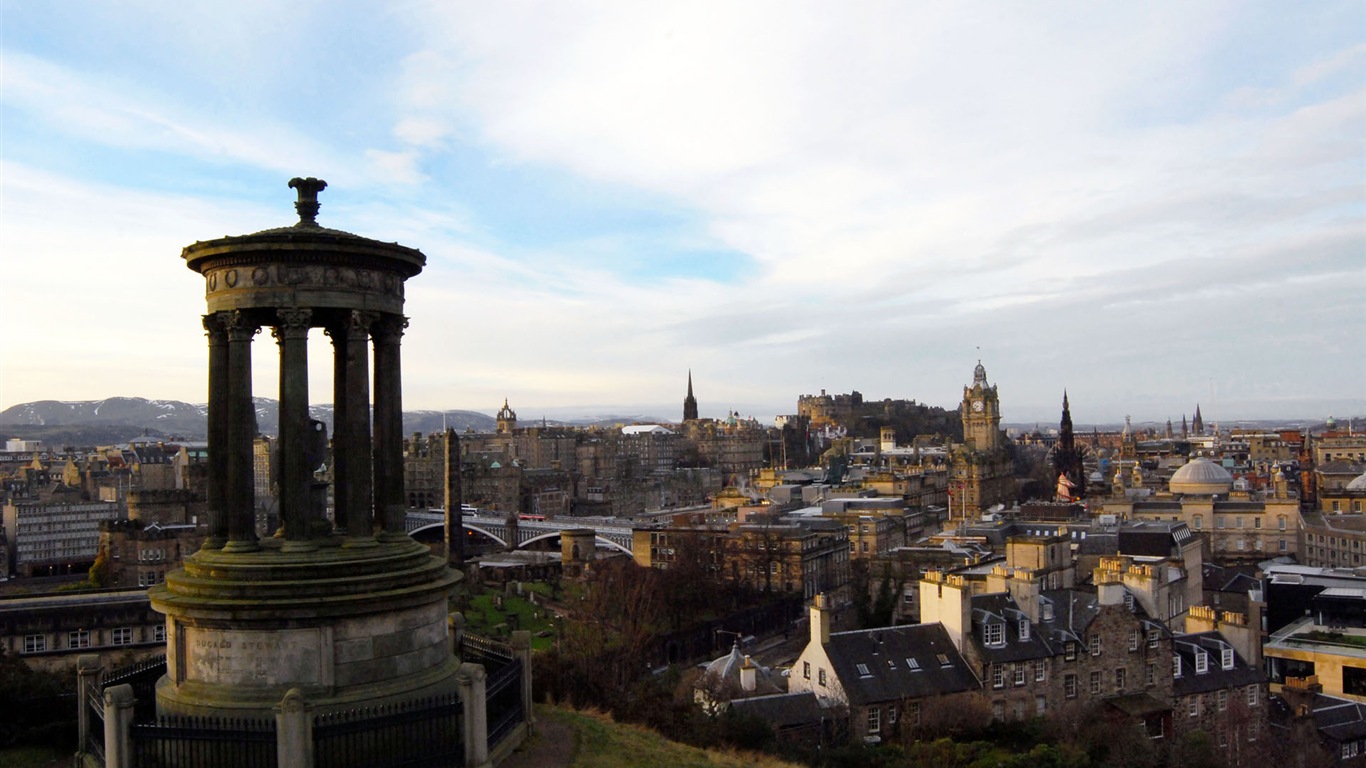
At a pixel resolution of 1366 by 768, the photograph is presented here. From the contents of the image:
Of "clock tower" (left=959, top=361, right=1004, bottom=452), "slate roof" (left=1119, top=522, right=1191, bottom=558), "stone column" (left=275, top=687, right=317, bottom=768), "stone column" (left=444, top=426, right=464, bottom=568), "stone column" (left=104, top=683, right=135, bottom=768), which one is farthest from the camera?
"clock tower" (left=959, top=361, right=1004, bottom=452)

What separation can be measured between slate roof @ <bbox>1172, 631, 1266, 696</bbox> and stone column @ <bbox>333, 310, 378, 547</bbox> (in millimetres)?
26242

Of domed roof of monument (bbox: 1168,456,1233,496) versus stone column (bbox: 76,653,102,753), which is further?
domed roof of monument (bbox: 1168,456,1233,496)

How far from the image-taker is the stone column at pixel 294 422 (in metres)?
12.6

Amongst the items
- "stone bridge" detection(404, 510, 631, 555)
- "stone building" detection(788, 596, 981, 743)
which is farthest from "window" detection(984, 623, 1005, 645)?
"stone bridge" detection(404, 510, 631, 555)

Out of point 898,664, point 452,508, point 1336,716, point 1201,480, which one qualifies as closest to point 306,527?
point 898,664

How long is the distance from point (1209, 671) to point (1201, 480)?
→ 5363 cm

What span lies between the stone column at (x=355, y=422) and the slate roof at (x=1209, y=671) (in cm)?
2624

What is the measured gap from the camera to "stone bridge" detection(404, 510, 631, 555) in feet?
250

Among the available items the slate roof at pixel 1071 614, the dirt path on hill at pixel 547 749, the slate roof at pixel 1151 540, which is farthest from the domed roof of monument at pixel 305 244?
the slate roof at pixel 1151 540

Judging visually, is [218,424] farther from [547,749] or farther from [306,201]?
[547,749]

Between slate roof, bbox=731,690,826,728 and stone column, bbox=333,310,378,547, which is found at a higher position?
stone column, bbox=333,310,378,547

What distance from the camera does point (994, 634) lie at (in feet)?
99.0

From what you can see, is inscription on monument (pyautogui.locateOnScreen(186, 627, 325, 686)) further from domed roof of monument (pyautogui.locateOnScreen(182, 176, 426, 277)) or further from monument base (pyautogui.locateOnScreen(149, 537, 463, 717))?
domed roof of monument (pyautogui.locateOnScreen(182, 176, 426, 277))

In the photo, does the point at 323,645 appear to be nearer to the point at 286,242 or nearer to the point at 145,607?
the point at 286,242
